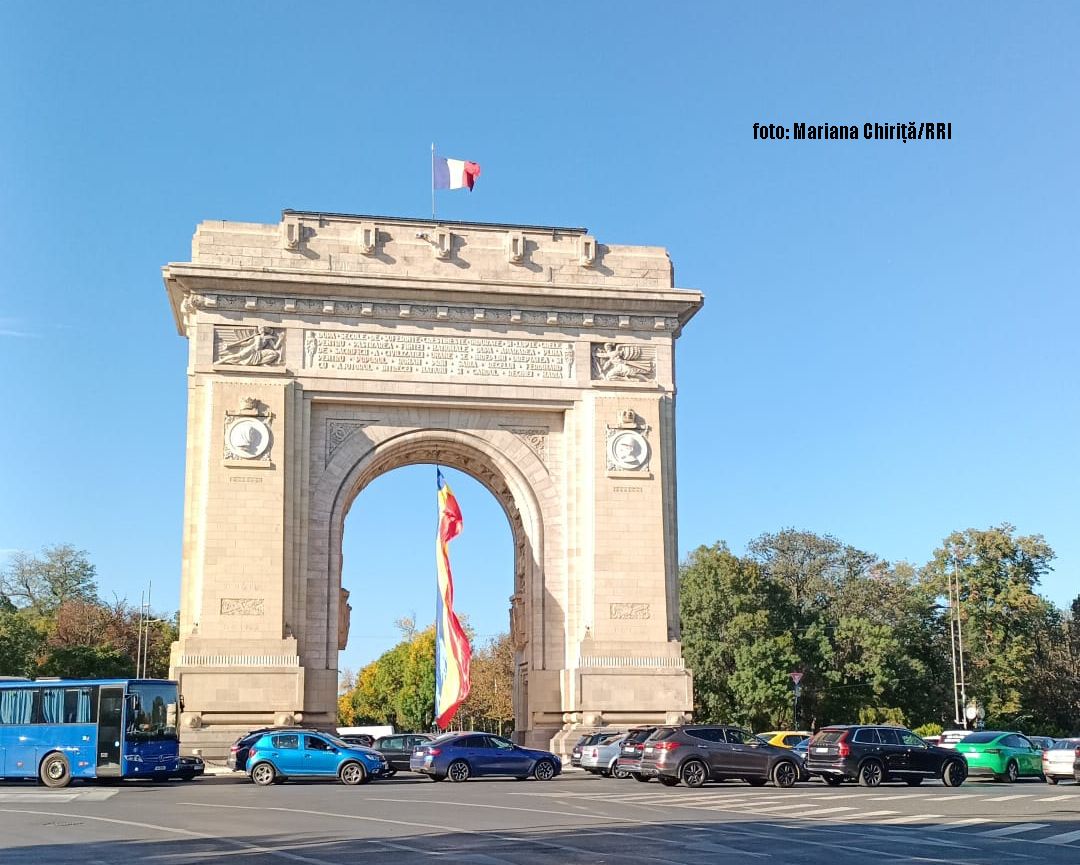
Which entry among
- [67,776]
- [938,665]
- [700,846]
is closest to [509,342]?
[67,776]

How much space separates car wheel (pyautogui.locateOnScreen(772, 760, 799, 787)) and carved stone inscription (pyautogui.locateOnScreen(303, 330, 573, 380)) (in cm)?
1537

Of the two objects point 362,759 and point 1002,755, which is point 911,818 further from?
point 1002,755

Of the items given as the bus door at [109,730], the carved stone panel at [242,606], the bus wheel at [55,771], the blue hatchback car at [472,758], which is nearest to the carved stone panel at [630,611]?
the blue hatchback car at [472,758]

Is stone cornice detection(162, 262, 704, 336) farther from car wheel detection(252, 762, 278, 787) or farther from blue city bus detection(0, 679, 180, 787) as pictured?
car wheel detection(252, 762, 278, 787)

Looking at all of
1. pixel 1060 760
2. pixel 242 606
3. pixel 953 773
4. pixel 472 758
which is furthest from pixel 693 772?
pixel 242 606

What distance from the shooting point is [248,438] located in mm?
36156

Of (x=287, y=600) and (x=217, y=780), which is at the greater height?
(x=287, y=600)

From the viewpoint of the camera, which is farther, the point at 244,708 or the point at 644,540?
the point at 644,540

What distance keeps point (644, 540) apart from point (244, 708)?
1261cm

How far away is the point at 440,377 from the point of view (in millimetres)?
38062

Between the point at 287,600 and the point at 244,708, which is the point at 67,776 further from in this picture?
the point at 287,600

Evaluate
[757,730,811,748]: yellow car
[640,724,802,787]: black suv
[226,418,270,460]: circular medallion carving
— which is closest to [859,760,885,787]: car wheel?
[640,724,802,787]: black suv

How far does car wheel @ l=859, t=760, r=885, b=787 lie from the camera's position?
27094 mm

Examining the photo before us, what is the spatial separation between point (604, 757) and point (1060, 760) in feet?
35.5
